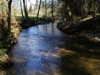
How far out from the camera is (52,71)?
12125mm

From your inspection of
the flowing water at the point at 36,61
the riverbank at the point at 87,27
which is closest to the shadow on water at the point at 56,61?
the flowing water at the point at 36,61

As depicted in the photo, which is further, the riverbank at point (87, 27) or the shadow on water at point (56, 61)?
the riverbank at point (87, 27)

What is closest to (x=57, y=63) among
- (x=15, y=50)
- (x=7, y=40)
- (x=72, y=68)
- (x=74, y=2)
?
(x=72, y=68)

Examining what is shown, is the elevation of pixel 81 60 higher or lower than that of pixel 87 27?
lower

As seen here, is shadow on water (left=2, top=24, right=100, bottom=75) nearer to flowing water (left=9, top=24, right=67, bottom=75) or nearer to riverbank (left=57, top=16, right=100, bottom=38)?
flowing water (left=9, top=24, right=67, bottom=75)

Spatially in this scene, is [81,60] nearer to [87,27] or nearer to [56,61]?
[56,61]

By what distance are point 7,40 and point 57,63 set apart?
7010 mm

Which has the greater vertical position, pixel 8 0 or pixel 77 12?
pixel 8 0

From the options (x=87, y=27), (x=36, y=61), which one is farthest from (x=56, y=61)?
(x=87, y=27)

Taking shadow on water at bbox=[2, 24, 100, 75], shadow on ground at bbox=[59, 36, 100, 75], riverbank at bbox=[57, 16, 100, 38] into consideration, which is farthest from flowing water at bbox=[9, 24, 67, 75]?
riverbank at bbox=[57, 16, 100, 38]

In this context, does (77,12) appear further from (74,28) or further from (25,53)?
(25,53)

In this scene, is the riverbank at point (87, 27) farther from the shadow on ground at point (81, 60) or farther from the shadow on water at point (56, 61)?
the shadow on water at point (56, 61)

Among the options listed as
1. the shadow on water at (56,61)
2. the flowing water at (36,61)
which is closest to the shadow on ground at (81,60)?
the shadow on water at (56,61)

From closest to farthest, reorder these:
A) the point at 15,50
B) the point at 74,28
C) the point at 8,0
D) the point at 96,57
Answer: the point at 96,57, the point at 15,50, the point at 8,0, the point at 74,28
